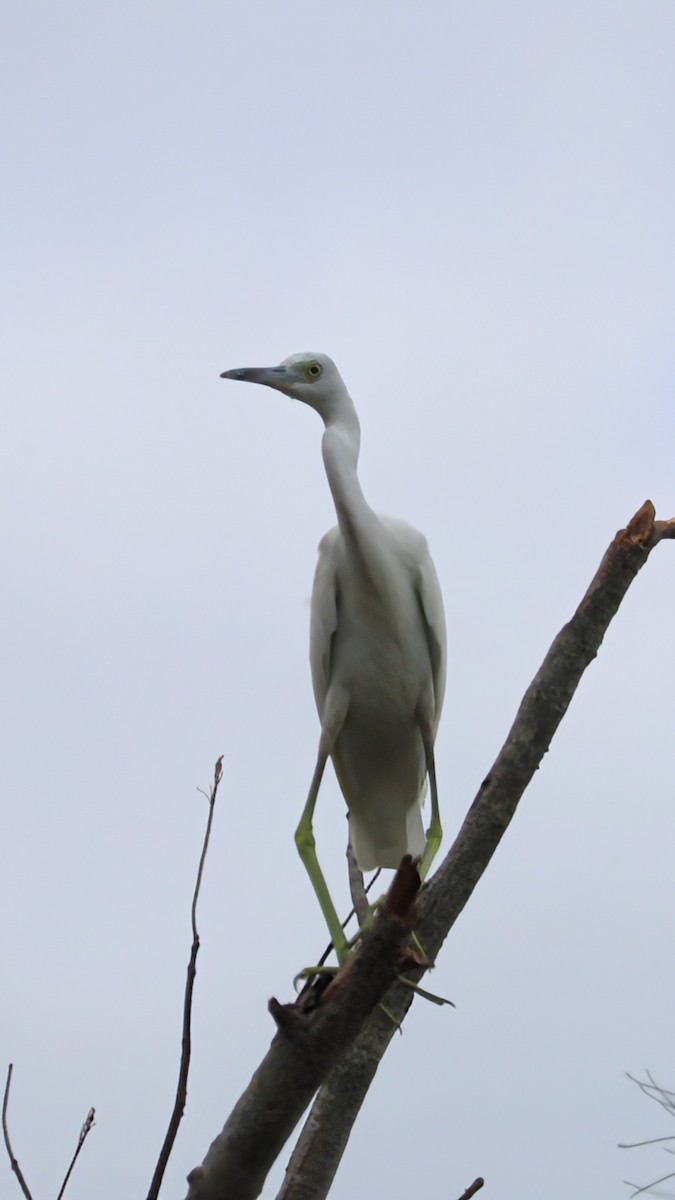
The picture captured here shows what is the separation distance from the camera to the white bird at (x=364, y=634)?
4.14 metres

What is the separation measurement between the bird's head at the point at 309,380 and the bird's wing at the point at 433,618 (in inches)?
26.5

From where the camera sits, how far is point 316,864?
4.04 meters

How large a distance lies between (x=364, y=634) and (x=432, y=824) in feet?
2.36

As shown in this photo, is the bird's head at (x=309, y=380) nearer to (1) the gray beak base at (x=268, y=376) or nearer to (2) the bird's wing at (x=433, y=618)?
(1) the gray beak base at (x=268, y=376)

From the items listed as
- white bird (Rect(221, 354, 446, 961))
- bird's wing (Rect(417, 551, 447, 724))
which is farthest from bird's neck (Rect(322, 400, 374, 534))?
bird's wing (Rect(417, 551, 447, 724))

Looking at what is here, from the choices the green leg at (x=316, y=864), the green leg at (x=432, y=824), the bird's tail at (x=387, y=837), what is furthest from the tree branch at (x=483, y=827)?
the bird's tail at (x=387, y=837)

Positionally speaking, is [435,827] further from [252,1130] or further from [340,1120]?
[252,1130]

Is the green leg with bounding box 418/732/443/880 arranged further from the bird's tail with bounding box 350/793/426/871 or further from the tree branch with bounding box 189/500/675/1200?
the tree branch with bounding box 189/500/675/1200

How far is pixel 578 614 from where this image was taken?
3.92 metres

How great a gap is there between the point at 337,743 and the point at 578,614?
1036 millimetres

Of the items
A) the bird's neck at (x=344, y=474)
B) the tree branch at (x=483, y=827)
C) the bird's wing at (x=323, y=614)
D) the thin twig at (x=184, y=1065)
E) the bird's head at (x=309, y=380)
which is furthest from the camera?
the bird's head at (x=309, y=380)

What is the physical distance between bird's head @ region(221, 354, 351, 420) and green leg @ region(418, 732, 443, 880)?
49.9 inches

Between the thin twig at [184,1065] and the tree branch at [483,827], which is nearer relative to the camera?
the thin twig at [184,1065]

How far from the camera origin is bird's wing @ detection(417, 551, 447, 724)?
14.0ft
